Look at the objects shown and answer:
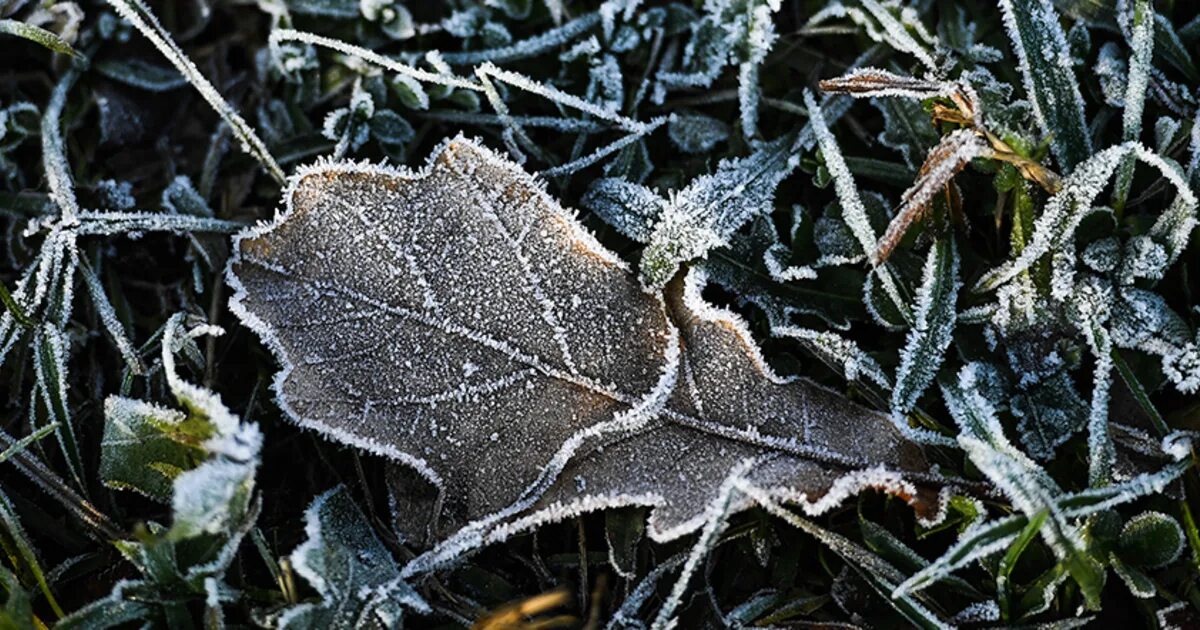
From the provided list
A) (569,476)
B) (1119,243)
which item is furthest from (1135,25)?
(569,476)

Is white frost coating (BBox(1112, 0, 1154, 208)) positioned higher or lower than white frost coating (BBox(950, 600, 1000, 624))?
higher

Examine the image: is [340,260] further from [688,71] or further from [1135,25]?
[1135,25]

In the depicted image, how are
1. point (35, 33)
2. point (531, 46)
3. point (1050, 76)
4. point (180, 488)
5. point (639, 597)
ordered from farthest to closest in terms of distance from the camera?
point (531, 46) < point (35, 33) < point (1050, 76) < point (639, 597) < point (180, 488)

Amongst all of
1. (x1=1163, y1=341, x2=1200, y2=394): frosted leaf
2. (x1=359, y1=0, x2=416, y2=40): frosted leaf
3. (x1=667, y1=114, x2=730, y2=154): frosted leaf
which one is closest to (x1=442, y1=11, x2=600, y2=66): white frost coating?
(x1=359, y1=0, x2=416, y2=40): frosted leaf

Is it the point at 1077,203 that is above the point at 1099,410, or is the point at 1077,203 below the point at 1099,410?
above

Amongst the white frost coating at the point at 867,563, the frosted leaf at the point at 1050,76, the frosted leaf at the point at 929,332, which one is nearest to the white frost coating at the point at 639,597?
the white frost coating at the point at 867,563

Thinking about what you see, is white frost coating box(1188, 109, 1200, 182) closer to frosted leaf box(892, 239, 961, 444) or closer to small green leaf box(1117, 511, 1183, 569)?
frosted leaf box(892, 239, 961, 444)

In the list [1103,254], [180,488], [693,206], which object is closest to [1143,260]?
[1103,254]

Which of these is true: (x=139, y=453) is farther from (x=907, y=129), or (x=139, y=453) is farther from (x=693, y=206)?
(x=907, y=129)
